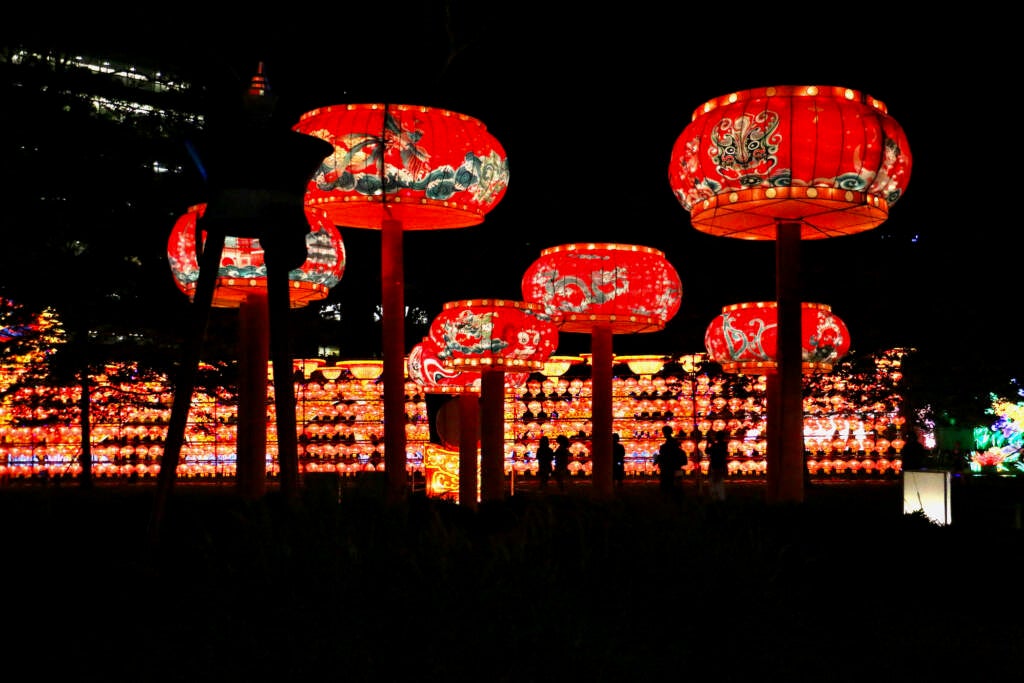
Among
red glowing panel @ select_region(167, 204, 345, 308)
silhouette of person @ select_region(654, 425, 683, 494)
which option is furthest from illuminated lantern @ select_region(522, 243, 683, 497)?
silhouette of person @ select_region(654, 425, 683, 494)

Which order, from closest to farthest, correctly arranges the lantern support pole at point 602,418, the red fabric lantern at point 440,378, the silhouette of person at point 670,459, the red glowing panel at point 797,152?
1. the red glowing panel at point 797,152
2. the lantern support pole at point 602,418
3. the red fabric lantern at point 440,378
4. the silhouette of person at point 670,459

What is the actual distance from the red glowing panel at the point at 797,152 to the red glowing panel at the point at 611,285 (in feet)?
11.3

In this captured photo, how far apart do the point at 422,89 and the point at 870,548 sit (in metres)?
4.45

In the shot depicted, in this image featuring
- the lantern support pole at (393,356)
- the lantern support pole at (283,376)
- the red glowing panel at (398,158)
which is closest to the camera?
the lantern support pole at (283,376)

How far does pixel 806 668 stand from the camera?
4.99m

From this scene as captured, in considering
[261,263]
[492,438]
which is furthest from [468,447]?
[261,263]

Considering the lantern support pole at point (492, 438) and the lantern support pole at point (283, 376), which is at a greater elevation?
the lantern support pole at point (283, 376)

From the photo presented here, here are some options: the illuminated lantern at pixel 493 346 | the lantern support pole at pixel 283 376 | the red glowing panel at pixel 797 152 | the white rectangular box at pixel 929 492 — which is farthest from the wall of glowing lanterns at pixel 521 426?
the lantern support pole at pixel 283 376

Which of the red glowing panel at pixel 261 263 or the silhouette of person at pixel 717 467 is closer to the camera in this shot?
the red glowing panel at pixel 261 263

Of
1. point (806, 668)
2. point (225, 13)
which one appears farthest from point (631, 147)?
point (806, 668)

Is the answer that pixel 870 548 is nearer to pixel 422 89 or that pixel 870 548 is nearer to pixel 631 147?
pixel 422 89

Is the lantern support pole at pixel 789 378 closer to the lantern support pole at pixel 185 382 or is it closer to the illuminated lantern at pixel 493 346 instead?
the lantern support pole at pixel 185 382

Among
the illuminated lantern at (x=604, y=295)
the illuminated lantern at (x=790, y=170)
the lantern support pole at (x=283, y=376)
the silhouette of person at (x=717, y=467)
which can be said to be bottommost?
the silhouette of person at (x=717, y=467)

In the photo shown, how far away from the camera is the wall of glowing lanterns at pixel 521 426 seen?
96.9ft
